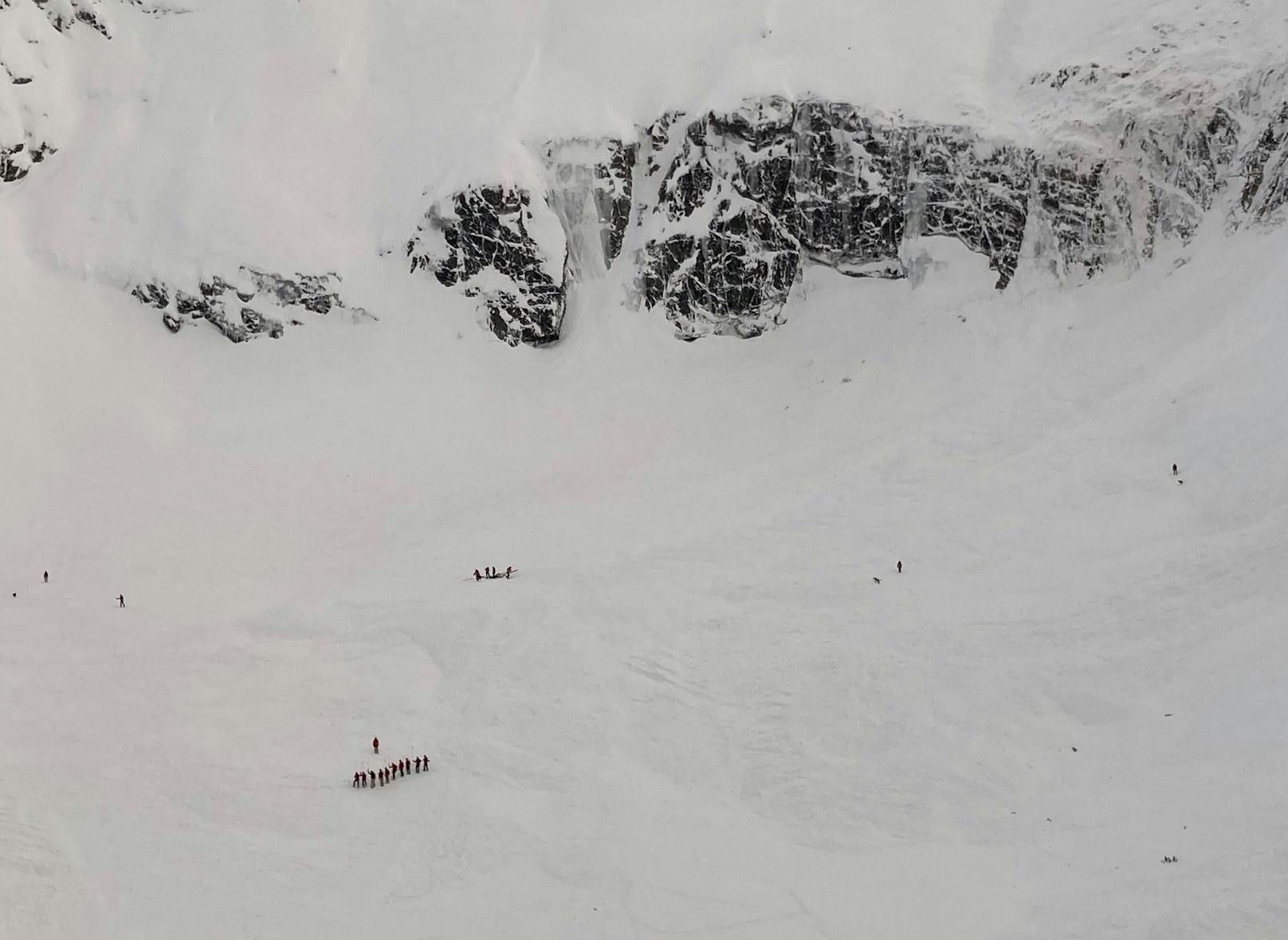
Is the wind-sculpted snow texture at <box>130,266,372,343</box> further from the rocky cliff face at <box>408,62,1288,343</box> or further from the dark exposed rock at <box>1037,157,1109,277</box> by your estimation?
the dark exposed rock at <box>1037,157,1109,277</box>

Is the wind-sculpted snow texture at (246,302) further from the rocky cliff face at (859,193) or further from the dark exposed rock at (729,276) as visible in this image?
the dark exposed rock at (729,276)

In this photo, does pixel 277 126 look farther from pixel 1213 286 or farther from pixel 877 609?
pixel 1213 286

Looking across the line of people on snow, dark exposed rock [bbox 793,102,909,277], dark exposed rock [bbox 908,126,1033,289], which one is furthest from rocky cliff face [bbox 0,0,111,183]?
dark exposed rock [bbox 908,126,1033,289]

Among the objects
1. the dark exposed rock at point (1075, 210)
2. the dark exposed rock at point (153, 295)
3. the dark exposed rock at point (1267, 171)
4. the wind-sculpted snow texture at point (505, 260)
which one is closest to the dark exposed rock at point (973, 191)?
the dark exposed rock at point (1075, 210)

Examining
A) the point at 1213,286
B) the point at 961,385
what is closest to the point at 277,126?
the point at 961,385

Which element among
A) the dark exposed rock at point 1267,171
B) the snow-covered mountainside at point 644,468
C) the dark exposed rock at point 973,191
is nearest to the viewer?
the snow-covered mountainside at point 644,468

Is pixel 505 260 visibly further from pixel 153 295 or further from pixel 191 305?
pixel 153 295
